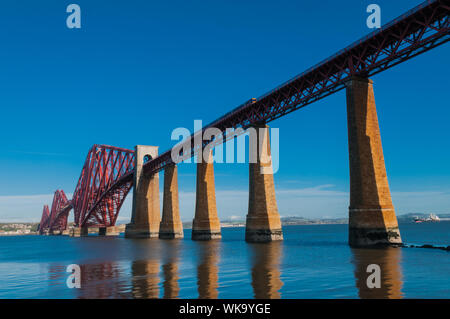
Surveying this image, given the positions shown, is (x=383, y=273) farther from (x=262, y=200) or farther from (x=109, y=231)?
(x=109, y=231)

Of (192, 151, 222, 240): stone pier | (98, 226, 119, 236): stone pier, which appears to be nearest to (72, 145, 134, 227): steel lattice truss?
(98, 226, 119, 236): stone pier

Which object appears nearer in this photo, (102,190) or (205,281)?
(205,281)

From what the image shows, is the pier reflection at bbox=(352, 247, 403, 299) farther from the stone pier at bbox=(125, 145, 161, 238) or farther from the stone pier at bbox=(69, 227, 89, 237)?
the stone pier at bbox=(69, 227, 89, 237)

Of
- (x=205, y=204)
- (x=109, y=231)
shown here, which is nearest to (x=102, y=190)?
(x=109, y=231)

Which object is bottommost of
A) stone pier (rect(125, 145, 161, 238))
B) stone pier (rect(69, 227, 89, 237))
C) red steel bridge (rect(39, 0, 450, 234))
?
stone pier (rect(69, 227, 89, 237))

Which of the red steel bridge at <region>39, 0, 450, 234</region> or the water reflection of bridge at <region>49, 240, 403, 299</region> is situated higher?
the red steel bridge at <region>39, 0, 450, 234</region>
